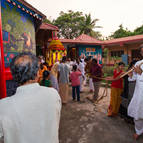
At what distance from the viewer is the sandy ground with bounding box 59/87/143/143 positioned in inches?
104

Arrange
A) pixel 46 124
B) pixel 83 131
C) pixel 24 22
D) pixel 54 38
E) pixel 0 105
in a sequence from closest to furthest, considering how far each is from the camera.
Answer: pixel 0 105
pixel 46 124
pixel 83 131
pixel 24 22
pixel 54 38

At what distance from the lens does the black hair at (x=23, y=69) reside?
0.89 metres

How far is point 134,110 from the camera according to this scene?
2.61m

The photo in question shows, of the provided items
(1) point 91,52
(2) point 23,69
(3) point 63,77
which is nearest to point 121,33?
(1) point 91,52

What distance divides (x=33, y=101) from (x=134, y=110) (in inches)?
95.0

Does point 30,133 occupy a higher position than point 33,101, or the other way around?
point 33,101

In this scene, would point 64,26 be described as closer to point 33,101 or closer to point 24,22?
point 24,22

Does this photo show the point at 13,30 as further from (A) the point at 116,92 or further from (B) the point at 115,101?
(B) the point at 115,101

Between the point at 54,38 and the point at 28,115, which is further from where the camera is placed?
the point at 54,38

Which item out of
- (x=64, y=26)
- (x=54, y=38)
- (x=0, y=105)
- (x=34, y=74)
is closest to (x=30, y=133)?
(x=0, y=105)

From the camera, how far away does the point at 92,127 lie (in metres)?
3.11

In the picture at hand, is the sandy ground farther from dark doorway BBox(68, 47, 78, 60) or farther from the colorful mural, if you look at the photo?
dark doorway BBox(68, 47, 78, 60)

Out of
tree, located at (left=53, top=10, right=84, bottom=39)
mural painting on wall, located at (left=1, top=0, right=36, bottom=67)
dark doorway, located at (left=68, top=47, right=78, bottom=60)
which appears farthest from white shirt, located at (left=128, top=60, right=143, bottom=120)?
tree, located at (left=53, top=10, right=84, bottom=39)

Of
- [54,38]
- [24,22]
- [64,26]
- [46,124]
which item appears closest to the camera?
[46,124]
